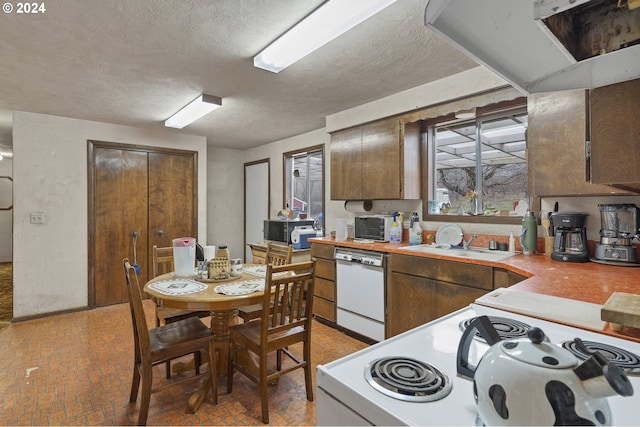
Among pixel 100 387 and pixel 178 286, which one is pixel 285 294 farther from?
pixel 100 387

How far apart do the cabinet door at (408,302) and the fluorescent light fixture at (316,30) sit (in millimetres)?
1908

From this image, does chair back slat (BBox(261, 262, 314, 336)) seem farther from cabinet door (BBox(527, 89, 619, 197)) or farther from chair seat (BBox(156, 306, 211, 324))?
cabinet door (BBox(527, 89, 619, 197))

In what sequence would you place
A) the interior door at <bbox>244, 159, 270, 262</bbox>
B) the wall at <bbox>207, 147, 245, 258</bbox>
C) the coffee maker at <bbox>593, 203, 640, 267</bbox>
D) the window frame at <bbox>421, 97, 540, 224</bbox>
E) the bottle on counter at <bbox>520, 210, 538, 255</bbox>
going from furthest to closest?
the wall at <bbox>207, 147, 245, 258</bbox>, the interior door at <bbox>244, 159, 270, 262</bbox>, the window frame at <bbox>421, 97, 540, 224</bbox>, the bottle on counter at <bbox>520, 210, 538, 255</bbox>, the coffee maker at <bbox>593, 203, 640, 267</bbox>

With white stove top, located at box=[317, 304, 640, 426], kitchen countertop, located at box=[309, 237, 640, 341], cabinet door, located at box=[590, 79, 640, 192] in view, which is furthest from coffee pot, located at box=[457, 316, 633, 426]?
cabinet door, located at box=[590, 79, 640, 192]

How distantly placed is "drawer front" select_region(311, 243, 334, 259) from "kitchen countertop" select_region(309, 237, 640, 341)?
1304mm

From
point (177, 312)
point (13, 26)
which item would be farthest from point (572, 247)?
point (13, 26)

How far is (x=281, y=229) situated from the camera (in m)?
4.36

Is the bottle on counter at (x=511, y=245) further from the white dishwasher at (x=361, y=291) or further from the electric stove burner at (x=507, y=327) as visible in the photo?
the electric stove burner at (x=507, y=327)

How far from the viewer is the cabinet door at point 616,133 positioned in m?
1.13

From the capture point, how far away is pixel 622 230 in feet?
6.56

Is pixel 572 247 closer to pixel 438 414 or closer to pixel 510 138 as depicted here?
pixel 510 138

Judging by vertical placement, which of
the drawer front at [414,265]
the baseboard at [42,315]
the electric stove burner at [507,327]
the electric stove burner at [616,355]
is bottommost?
the baseboard at [42,315]

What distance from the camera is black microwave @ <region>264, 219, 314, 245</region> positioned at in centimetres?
425

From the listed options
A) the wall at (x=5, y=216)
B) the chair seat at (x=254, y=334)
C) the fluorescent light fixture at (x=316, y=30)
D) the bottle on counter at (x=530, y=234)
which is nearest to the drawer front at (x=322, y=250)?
the chair seat at (x=254, y=334)
